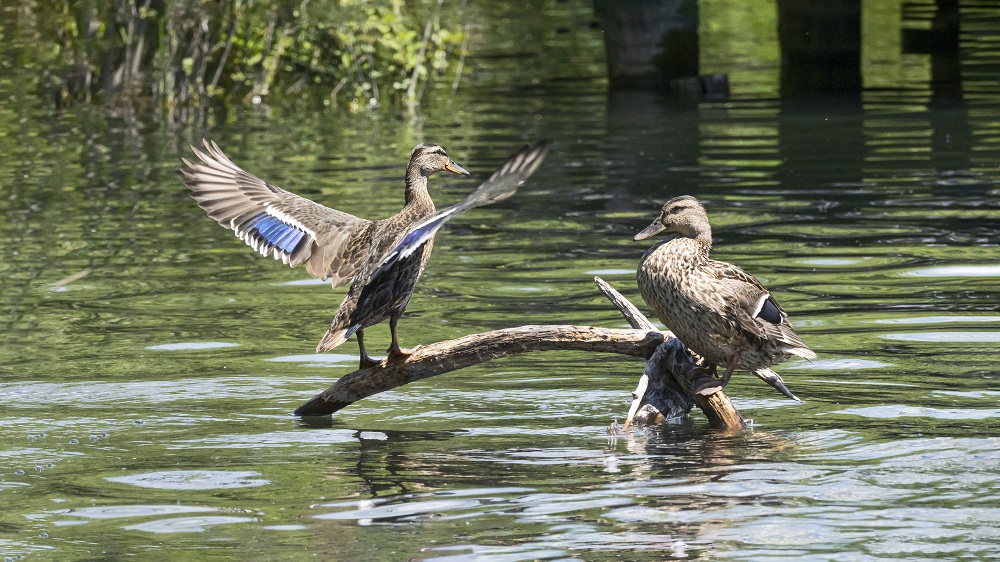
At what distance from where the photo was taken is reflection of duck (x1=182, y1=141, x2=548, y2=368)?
21.1ft

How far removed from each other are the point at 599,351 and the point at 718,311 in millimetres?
505

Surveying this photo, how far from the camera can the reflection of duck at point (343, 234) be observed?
6.42 metres

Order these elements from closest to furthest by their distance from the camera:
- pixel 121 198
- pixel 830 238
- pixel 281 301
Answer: pixel 281 301 < pixel 830 238 < pixel 121 198

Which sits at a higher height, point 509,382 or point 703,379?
point 703,379

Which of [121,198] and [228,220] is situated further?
[121,198]

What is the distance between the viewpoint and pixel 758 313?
6.26 m

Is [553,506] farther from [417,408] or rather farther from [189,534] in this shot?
[417,408]

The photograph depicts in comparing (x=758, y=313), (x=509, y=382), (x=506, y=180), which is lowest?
(x=509, y=382)

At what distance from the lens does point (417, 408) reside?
7.09 m

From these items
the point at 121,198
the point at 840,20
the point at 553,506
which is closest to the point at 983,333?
the point at 553,506

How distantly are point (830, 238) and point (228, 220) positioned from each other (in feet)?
17.0

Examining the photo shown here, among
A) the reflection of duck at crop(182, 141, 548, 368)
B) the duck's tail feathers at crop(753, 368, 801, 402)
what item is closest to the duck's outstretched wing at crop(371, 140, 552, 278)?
the reflection of duck at crop(182, 141, 548, 368)

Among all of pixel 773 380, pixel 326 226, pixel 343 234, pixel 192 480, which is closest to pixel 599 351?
pixel 773 380

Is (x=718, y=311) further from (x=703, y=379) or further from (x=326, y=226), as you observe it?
(x=326, y=226)
